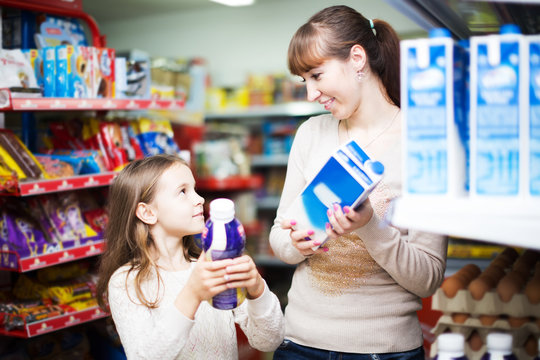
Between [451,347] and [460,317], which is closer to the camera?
[451,347]

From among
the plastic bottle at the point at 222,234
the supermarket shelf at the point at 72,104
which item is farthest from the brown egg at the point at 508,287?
the supermarket shelf at the point at 72,104

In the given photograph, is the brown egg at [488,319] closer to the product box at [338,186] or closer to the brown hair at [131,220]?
the product box at [338,186]

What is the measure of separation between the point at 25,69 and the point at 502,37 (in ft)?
7.91

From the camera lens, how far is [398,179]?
164cm

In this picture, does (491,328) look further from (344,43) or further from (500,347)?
(344,43)

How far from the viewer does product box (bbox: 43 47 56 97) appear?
2.96 m

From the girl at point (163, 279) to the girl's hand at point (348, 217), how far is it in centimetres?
25

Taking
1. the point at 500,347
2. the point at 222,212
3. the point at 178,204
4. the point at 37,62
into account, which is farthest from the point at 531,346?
the point at 37,62

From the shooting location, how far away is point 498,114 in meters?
0.99

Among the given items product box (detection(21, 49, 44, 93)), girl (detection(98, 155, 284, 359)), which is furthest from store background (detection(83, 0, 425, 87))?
girl (detection(98, 155, 284, 359))

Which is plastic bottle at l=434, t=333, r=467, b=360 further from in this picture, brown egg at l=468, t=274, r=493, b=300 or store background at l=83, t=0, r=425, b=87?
store background at l=83, t=0, r=425, b=87

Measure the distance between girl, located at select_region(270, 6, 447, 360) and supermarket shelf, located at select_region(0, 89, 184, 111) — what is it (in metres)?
1.50

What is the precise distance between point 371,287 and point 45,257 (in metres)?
1.76

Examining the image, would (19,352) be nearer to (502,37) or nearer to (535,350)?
(535,350)
